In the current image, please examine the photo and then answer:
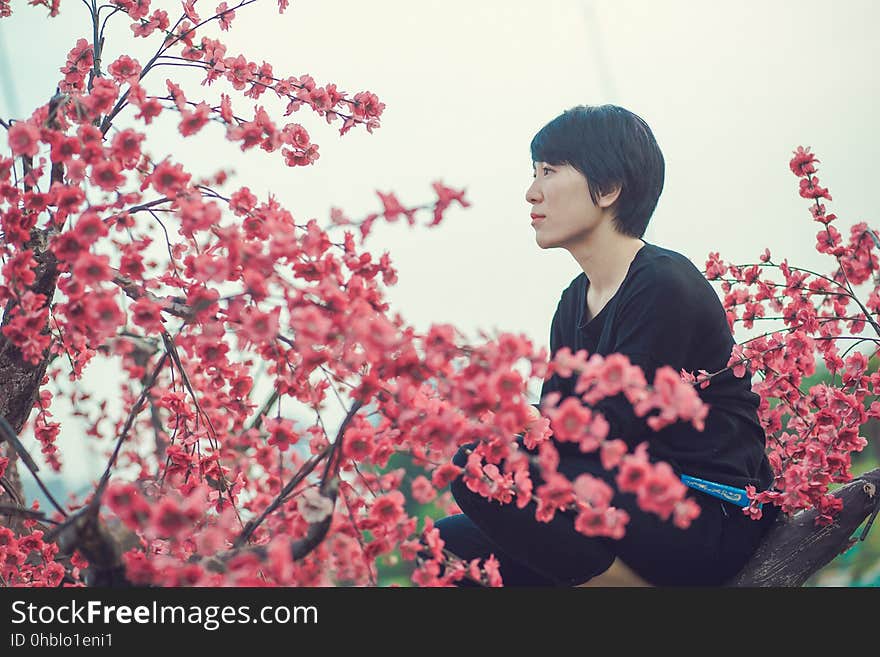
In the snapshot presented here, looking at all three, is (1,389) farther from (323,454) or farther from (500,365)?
(500,365)

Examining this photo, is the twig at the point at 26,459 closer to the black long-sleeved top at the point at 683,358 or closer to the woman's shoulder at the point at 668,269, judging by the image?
the black long-sleeved top at the point at 683,358

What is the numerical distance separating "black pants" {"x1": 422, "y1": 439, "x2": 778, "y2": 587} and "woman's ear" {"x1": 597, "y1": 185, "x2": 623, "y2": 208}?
47 centimetres

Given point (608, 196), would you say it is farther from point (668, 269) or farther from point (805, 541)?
point (805, 541)

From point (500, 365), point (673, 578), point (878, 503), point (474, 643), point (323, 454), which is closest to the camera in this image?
point (500, 365)

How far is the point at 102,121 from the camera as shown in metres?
1.52

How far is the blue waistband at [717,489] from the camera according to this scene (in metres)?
1.35

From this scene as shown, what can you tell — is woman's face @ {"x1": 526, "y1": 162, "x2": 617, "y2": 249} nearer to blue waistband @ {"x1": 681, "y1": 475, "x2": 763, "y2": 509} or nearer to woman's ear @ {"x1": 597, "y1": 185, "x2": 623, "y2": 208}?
woman's ear @ {"x1": 597, "y1": 185, "x2": 623, "y2": 208}

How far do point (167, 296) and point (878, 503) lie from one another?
1.27 m

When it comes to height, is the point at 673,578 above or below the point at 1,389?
below

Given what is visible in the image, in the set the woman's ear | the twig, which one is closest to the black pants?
the woman's ear

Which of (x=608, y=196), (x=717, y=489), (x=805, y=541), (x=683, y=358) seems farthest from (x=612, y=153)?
(x=805, y=541)

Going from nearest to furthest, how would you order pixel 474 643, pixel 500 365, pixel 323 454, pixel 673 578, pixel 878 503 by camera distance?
pixel 500 365 → pixel 323 454 → pixel 474 643 → pixel 673 578 → pixel 878 503

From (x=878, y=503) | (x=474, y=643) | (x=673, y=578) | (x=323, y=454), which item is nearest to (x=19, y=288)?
(x=323, y=454)

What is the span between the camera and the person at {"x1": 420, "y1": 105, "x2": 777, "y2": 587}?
52.2 inches
